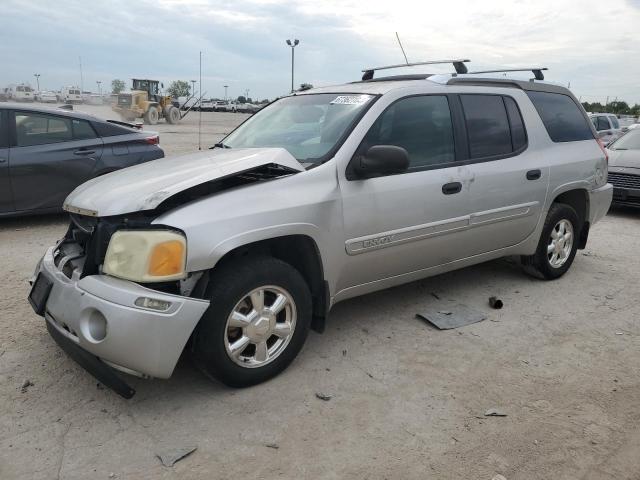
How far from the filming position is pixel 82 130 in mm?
6977

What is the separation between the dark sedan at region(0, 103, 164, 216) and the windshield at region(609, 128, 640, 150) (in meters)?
8.12

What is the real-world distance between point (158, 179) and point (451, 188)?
2.08 m

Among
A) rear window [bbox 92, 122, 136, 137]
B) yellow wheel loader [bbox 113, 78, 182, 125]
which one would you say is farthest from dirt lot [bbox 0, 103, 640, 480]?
yellow wheel loader [bbox 113, 78, 182, 125]

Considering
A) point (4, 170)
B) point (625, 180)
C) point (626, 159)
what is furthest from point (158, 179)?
point (626, 159)

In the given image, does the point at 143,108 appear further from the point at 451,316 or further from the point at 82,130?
the point at 451,316

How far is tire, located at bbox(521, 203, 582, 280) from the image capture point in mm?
4992

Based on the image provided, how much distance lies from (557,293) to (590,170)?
128 centimetres

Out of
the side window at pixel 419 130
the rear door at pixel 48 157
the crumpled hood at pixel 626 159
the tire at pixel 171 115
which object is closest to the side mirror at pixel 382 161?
the side window at pixel 419 130

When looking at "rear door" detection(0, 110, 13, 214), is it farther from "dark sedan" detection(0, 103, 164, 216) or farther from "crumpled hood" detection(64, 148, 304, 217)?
"crumpled hood" detection(64, 148, 304, 217)

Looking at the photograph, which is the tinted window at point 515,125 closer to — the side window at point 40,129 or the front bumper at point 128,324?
the front bumper at point 128,324

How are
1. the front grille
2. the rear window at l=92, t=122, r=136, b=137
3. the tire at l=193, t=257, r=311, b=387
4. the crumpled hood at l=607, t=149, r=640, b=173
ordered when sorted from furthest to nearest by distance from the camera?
the crumpled hood at l=607, t=149, r=640, b=173
the front grille
the rear window at l=92, t=122, r=136, b=137
the tire at l=193, t=257, r=311, b=387

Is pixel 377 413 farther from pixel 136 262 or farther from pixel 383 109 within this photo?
pixel 383 109

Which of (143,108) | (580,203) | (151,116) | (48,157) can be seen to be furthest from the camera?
(151,116)

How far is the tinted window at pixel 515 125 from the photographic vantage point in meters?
4.60
